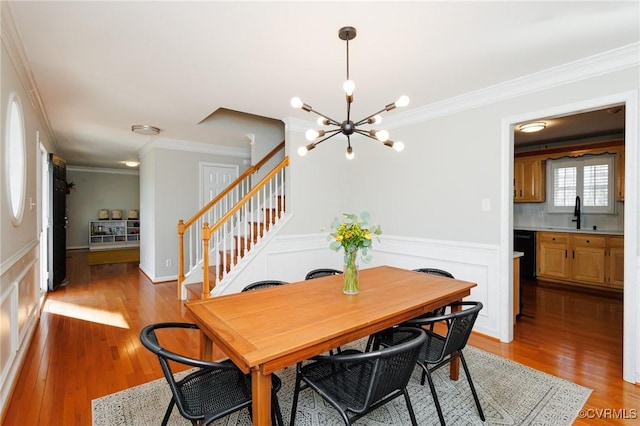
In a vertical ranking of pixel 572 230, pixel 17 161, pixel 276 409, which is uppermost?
pixel 17 161

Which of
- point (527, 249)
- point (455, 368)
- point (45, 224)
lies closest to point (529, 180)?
point (527, 249)

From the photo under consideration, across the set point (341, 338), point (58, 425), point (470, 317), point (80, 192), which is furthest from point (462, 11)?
point (80, 192)

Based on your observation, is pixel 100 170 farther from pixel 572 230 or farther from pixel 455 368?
pixel 572 230

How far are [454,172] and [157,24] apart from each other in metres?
2.95

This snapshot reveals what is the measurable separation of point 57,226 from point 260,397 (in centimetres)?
527

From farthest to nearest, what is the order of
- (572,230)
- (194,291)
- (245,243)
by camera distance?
(572,230) → (194,291) → (245,243)

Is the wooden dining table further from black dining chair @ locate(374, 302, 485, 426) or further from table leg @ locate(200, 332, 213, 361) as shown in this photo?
black dining chair @ locate(374, 302, 485, 426)

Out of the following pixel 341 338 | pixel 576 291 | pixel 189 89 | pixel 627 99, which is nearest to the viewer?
pixel 341 338

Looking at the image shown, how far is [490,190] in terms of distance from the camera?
3.12 metres

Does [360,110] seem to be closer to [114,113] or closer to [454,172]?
[454,172]

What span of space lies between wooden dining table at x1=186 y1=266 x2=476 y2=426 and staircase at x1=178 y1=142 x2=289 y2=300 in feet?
5.43

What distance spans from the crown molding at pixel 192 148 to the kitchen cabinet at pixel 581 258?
221 inches

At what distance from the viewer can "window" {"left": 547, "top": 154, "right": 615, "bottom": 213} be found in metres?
4.99

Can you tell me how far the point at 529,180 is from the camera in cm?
569
